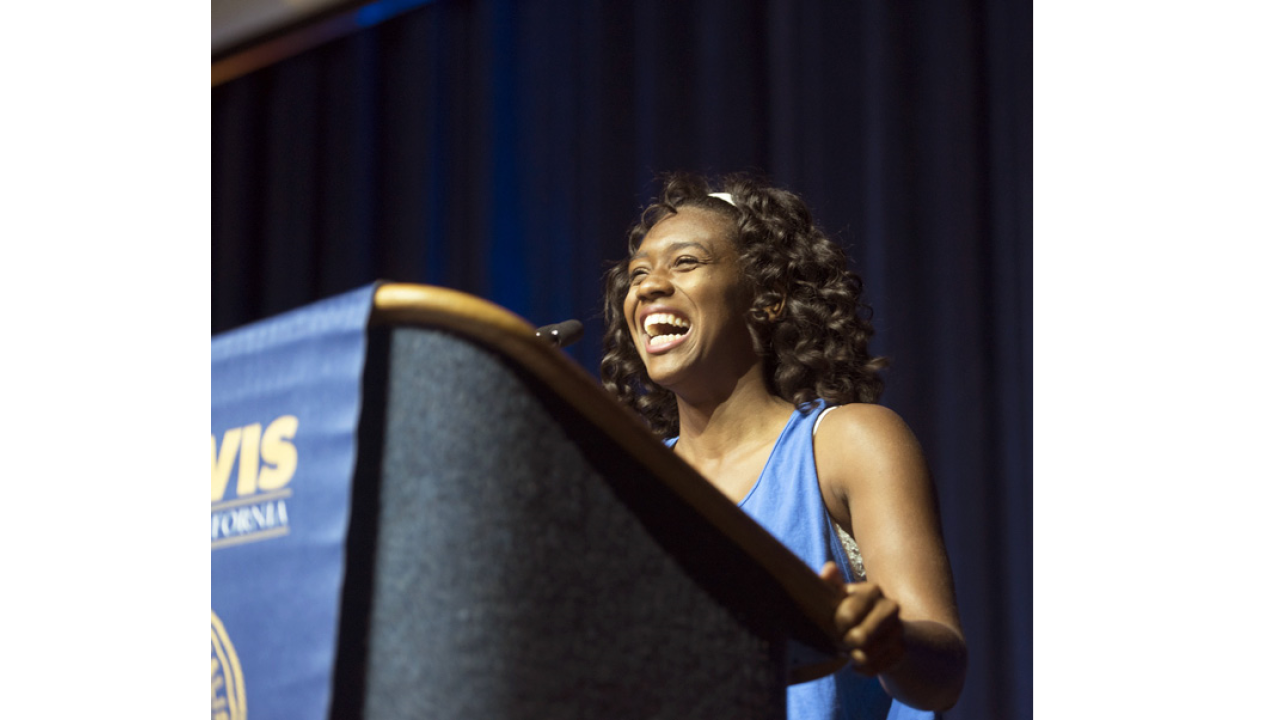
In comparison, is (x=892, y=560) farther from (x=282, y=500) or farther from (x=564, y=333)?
(x=282, y=500)

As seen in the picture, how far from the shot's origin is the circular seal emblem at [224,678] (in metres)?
0.65

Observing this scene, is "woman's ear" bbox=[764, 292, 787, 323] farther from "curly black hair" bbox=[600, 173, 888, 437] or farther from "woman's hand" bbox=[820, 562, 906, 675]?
"woman's hand" bbox=[820, 562, 906, 675]

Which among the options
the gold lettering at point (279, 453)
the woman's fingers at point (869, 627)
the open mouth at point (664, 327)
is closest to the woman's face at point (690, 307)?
the open mouth at point (664, 327)

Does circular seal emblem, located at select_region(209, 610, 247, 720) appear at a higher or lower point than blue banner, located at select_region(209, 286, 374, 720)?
lower

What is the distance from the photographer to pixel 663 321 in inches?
57.5

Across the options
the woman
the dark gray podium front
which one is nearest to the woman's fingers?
the dark gray podium front

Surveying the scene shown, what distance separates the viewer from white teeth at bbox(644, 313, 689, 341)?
1.45m

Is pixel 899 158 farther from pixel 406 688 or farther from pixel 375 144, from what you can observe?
pixel 406 688

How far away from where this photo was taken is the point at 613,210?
7.79ft

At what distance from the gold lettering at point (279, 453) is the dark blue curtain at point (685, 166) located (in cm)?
139

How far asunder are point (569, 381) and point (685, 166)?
5.77 feet

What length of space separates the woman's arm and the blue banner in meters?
0.28

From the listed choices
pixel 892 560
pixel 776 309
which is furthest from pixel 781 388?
pixel 892 560
